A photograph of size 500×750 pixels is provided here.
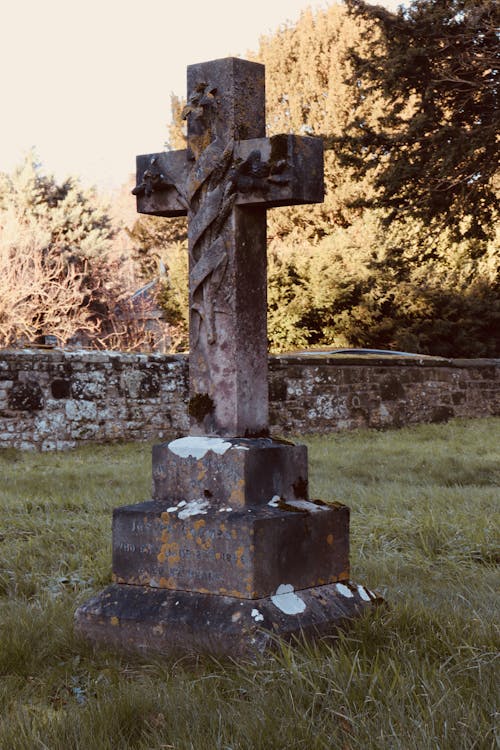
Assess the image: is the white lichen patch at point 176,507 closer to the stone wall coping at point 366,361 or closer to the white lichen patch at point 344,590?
the white lichen patch at point 344,590

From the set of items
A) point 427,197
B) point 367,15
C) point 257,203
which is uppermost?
point 367,15

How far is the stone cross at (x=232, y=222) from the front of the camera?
4.33 meters

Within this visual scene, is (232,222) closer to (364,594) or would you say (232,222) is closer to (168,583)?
(168,583)

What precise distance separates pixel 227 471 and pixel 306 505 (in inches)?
15.7

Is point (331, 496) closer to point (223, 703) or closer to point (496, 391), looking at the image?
point (223, 703)

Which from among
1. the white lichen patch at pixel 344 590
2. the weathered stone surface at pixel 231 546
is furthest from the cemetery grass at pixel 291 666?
the weathered stone surface at pixel 231 546

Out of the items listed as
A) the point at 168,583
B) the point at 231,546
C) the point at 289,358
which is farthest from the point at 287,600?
the point at 289,358

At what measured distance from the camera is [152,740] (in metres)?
2.84

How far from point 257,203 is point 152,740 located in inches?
96.3

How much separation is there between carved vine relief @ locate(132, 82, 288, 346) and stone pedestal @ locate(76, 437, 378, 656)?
2.05 feet

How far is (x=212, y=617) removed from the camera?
387cm

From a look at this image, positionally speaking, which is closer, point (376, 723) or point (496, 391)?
point (376, 723)

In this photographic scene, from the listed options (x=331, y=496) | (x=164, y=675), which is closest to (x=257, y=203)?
(x=164, y=675)

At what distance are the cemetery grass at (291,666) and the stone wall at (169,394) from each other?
14.5 feet
